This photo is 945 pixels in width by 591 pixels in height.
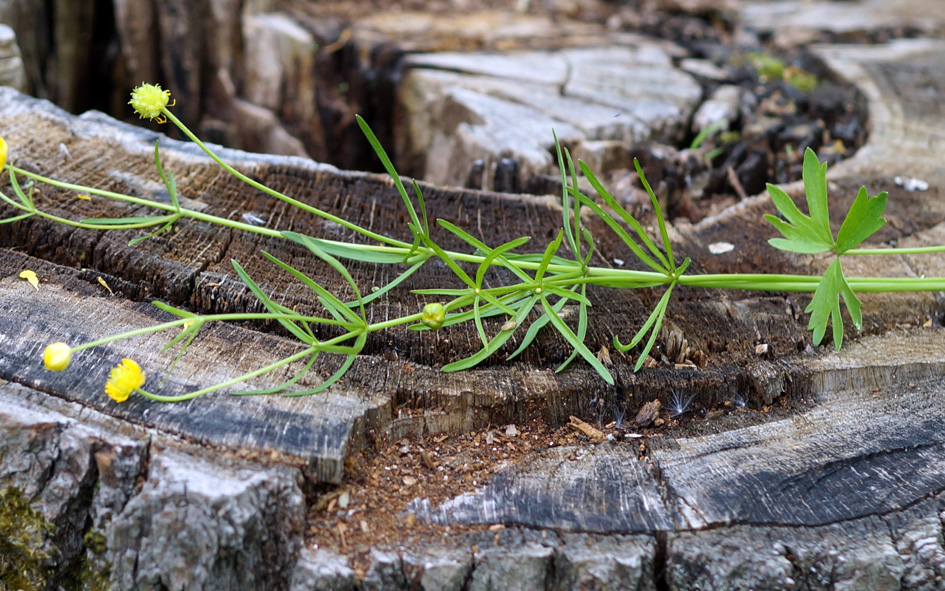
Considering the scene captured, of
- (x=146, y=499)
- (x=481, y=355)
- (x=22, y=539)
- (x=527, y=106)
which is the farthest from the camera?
(x=527, y=106)

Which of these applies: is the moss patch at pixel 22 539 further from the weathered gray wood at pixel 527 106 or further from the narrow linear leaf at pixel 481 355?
the weathered gray wood at pixel 527 106

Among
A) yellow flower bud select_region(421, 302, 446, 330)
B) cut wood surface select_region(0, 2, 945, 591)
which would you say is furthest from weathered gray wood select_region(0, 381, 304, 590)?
yellow flower bud select_region(421, 302, 446, 330)

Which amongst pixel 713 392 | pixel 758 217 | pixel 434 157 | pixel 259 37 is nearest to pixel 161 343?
pixel 713 392

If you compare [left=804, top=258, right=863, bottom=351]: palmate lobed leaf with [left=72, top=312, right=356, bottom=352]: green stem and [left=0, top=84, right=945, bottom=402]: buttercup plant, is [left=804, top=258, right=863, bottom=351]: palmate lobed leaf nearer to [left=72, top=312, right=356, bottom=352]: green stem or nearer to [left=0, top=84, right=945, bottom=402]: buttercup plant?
[left=0, top=84, right=945, bottom=402]: buttercup plant

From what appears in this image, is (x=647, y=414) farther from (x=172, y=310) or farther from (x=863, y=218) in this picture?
(x=172, y=310)

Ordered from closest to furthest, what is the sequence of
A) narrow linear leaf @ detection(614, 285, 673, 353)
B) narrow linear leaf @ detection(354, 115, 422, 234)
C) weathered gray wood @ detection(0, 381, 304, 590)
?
weathered gray wood @ detection(0, 381, 304, 590)
narrow linear leaf @ detection(354, 115, 422, 234)
narrow linear leaf @ detection(614, 285, 673, 353)

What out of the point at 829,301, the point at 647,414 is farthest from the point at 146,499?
the point at 829,301
